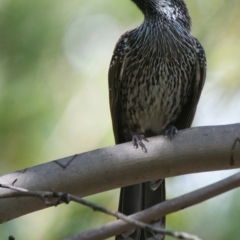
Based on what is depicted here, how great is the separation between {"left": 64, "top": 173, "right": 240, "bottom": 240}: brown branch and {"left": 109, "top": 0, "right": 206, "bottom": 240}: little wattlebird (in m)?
1.56

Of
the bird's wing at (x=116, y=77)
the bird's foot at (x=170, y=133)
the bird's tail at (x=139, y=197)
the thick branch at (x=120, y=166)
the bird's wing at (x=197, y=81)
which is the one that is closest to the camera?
the thick branch at (x=120, y=166)

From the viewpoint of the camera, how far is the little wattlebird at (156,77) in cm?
350

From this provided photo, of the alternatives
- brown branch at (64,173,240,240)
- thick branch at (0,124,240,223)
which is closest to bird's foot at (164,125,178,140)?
thick branch at (0,124,240,223)

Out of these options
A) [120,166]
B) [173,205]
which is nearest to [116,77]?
[120,166]

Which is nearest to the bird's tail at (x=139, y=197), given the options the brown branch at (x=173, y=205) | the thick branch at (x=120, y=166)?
the thick branch at (x=120, y=166)

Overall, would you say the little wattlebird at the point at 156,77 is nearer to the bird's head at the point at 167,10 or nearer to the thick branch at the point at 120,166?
the bird's head at the point at 167,10

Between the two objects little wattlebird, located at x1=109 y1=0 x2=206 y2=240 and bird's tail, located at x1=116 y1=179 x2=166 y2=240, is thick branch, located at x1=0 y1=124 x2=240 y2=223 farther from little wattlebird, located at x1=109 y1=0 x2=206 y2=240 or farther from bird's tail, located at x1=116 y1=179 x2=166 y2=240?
little wattlebird, located at x1=109 y1=0 x2=206 y2=240

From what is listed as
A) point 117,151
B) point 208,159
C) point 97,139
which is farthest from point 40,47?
point 208,159

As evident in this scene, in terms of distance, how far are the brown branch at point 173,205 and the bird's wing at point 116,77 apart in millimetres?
1528

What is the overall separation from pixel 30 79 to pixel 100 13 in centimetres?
57

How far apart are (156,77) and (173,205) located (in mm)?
1766

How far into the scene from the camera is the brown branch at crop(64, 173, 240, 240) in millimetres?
1784

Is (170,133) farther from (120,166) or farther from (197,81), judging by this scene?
(197,81)

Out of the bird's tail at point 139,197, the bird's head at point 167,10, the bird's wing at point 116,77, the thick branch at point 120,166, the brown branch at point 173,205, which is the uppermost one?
the bird's head at point 167,10
